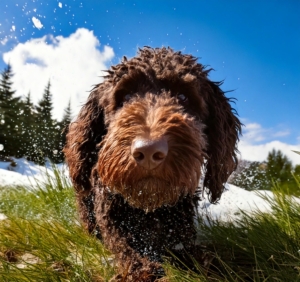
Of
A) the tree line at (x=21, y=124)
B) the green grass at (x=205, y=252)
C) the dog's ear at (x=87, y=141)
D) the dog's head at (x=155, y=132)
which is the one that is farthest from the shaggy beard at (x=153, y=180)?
the tree line at (x=21, y=124)

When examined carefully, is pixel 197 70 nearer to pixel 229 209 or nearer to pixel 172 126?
pixel 172 126

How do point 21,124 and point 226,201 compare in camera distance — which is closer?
point 226,201

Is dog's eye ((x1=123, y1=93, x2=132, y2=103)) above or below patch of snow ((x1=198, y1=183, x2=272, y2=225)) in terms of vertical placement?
above

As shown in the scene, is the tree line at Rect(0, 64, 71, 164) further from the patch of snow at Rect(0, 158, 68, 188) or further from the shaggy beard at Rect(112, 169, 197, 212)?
the shaggy beard at Rect(112, 169, 197, 212)

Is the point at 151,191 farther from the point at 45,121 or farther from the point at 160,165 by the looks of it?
the point at 45,121

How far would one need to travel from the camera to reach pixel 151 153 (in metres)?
2.14

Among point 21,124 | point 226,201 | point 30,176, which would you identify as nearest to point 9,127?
point 21,124

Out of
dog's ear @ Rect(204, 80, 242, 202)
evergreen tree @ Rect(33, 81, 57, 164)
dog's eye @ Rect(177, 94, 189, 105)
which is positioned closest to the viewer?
dog's eye @ Rect(177, 94, 189, 105)

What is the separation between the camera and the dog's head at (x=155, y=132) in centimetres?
232

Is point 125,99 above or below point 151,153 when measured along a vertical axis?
above

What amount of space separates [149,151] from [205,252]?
1490 mm

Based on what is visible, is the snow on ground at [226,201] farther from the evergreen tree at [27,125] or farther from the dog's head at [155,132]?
the evergreen tree at [27,125]

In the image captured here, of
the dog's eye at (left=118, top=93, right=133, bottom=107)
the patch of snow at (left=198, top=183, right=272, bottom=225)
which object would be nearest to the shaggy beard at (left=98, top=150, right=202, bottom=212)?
the dog's eye at (left=118, top=93, right=133, bottom=107)

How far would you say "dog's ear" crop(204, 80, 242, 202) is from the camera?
3.32m
